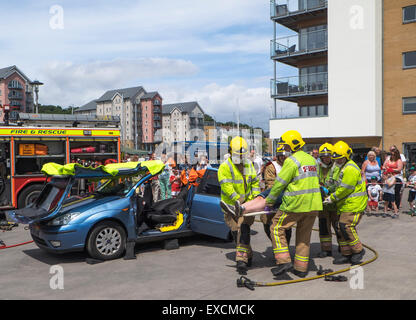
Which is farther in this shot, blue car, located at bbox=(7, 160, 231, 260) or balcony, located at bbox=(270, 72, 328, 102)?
balcony, located at bbox=(270, 72, 328, 102)

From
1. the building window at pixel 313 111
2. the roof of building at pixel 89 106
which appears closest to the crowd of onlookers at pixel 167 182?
the building window at pixel 313 111

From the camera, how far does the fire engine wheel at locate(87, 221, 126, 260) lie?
6906mm

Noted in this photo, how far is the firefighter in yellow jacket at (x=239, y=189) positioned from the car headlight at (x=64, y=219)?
242cm

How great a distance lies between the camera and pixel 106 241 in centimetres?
705

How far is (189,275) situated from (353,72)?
25895 millimetres

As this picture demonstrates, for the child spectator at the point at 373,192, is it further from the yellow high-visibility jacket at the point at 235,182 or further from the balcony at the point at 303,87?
the balcony at the point at 303,87

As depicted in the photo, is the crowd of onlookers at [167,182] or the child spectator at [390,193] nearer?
the child spectator at [390,193]

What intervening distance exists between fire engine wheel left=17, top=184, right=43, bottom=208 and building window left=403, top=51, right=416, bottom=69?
946 inches

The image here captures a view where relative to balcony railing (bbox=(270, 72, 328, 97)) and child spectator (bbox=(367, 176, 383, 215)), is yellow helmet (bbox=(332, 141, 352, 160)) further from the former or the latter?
balcony railing (bbox=(270, 72, 328, 97))

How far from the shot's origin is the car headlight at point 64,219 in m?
6.79

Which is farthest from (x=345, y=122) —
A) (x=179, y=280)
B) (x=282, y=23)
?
(x=179, y=280)

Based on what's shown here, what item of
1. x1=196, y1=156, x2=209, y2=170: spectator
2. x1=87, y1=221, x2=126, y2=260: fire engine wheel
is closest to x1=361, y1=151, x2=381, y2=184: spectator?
x1=196, y1=156, x2=209, y2=170: spectator

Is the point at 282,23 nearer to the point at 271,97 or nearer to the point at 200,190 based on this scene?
the point at 271,97

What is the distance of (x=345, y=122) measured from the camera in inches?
1141
